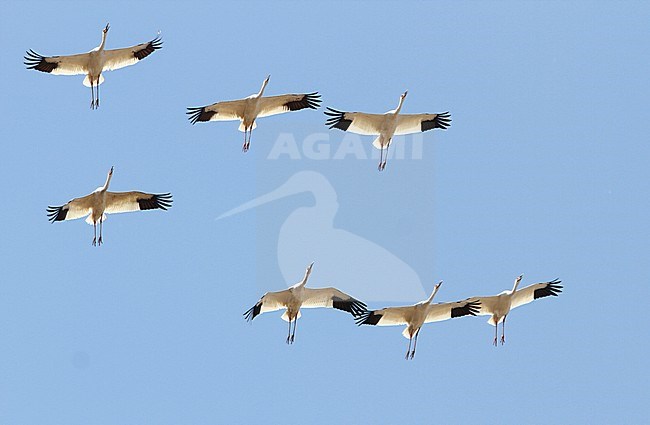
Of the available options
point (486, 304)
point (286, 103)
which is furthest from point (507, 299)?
point (286, 103)

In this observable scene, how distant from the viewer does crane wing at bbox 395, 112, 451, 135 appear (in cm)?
4428

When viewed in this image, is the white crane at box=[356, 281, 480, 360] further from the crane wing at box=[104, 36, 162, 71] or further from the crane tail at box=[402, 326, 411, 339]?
the crane wing at box=[104, 36, 162, 71]

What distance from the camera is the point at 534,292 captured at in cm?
4512

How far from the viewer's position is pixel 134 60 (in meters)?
44.2

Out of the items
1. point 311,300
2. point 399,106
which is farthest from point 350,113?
point 311,300

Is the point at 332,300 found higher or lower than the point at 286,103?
lower

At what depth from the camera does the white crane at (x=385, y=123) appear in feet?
144

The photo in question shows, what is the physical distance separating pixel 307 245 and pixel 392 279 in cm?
Answer: 206

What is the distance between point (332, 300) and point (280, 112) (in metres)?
4.12

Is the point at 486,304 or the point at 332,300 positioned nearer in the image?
the point at 332,300

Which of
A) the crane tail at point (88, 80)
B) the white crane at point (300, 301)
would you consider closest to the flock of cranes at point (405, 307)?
the white crane at point (300, 301)

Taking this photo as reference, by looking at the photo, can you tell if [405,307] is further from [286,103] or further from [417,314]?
[286,103]

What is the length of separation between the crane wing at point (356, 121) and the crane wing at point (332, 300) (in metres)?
3.46

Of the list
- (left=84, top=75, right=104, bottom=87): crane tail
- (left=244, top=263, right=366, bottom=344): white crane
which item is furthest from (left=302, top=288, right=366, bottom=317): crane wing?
(left=84, top=75, right=104, bottom=87): crane tail
